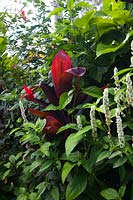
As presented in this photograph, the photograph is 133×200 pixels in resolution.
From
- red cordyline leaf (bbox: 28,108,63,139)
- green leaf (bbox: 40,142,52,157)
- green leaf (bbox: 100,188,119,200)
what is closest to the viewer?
green leaf (bbox: 100,188,119,200)

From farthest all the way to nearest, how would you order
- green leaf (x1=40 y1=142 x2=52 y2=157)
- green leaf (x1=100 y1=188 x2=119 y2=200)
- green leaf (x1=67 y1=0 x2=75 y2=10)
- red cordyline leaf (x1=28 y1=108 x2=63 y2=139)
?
green leaf (x1=67 y1=0 x2=75 y2=10), red cordyline leaf (x1=28 y1=108 x2=63 y2=139), green leaf (x1=40 y1=142 x2=52 y2=157), green leaf (x1=100 y1=188 x2=119 y2=200)

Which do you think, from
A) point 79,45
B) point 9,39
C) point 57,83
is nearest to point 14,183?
point 57,83

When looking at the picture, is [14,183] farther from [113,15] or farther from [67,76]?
[113,15]

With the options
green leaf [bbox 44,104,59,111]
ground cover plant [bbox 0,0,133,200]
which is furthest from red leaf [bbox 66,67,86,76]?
green leaf [bbox 44,104,59,111]

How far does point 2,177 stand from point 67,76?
622 mm

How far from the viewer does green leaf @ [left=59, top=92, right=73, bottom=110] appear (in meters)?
1.19

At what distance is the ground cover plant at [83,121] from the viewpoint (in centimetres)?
104

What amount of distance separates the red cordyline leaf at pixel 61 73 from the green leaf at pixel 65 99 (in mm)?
62

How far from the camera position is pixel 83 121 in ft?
3.67

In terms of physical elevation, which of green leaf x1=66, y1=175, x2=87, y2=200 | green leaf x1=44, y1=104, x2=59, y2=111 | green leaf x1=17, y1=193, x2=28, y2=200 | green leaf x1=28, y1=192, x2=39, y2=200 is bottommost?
green leaf x1=17, y1=193, x2=28, y2=200

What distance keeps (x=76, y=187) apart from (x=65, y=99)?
332 mm

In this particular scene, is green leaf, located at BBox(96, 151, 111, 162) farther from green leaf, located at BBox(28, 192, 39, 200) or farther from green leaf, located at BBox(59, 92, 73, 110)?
green leaf, located at BBox(28, 192, 39, 200)

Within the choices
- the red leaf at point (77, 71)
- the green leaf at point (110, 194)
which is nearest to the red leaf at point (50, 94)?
the red leaf at point (77, 71)

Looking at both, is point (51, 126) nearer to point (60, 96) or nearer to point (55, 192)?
point (60, 96)
